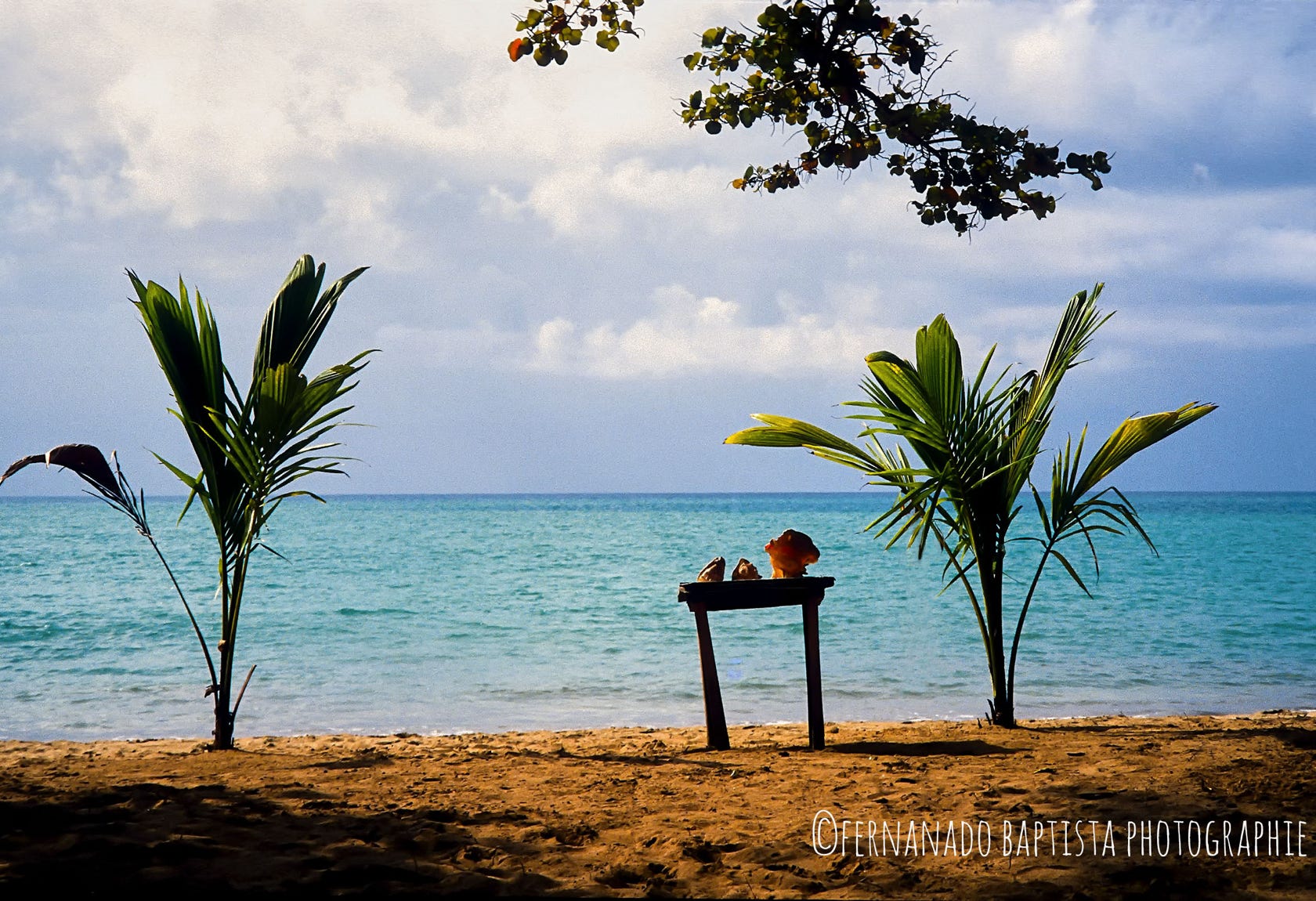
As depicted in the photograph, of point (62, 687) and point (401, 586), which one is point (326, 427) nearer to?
point (62, 687)

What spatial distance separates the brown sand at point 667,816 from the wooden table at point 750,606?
19cm

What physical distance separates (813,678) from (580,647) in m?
5.58

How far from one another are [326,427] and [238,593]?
3.11 ft

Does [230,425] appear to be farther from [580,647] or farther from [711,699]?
[580,647]

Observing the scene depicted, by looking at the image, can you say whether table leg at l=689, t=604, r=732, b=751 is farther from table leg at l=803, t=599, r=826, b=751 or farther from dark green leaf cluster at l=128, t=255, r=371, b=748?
dark green leaf cluster at l=128, t=255, r=371, b=748

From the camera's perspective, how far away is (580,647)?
9.88m

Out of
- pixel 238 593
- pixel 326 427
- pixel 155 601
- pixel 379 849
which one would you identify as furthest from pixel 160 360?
pixel 155 601

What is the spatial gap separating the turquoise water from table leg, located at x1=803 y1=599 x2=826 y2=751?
207cm

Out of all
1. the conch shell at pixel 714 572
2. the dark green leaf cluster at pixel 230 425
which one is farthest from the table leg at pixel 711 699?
the dark green leaf cluster at pixel 230 425

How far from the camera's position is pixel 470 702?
7.30 m

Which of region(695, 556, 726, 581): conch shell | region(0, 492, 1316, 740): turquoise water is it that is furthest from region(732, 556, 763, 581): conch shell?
region(0, 492, 1316, 740): turquoise water

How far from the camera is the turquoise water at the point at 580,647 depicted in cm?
700

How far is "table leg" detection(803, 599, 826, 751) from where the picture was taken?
15.0 ft

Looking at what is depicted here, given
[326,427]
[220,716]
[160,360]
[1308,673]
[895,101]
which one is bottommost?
[1308,673]
